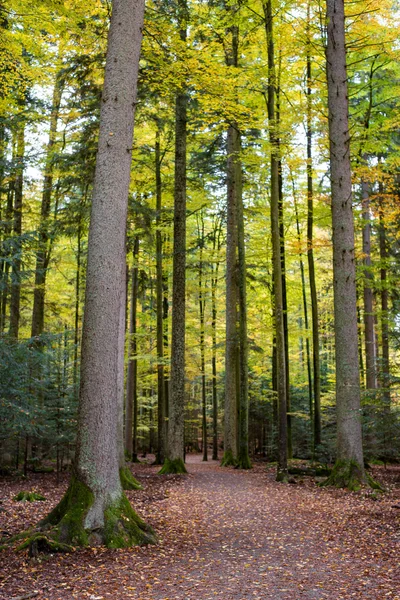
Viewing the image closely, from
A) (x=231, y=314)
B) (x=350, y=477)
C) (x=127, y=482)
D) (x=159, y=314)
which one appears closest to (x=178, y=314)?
(x=159, y=314)

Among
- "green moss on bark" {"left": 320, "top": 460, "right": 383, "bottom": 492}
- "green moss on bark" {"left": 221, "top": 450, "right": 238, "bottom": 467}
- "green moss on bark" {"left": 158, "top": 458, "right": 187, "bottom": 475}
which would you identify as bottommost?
"green moss on bark" {"left": 221, "top": 450, "right": 238, "bottom": 467}

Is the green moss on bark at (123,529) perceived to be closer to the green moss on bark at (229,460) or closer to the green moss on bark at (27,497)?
the green moss on bark at (27,497)

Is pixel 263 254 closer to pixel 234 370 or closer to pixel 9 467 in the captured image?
pixel 234 370

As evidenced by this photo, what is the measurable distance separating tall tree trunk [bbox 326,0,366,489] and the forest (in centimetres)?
4

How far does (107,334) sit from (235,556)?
113 inches

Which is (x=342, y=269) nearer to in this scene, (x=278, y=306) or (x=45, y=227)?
(x=278, y=306)

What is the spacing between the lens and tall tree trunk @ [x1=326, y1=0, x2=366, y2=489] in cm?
986

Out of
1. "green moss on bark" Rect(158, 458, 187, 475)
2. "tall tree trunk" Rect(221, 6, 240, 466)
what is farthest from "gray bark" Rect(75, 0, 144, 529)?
"tall tree trunk" Rect(221, 6, 240, 466)

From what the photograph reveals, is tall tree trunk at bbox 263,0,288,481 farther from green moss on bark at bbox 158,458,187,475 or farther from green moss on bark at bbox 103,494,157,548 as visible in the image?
green moss on bark at bbox 103,494,157,548

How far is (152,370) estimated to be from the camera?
79.2 feet

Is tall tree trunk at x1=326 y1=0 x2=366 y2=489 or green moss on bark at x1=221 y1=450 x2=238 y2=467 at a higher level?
tall tree trunk at x1=326 y1=0 x2=366 y2=489

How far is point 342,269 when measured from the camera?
1041 cm

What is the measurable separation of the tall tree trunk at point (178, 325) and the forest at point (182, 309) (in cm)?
4

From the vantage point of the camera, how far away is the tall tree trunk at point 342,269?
A: 986 centimetres
